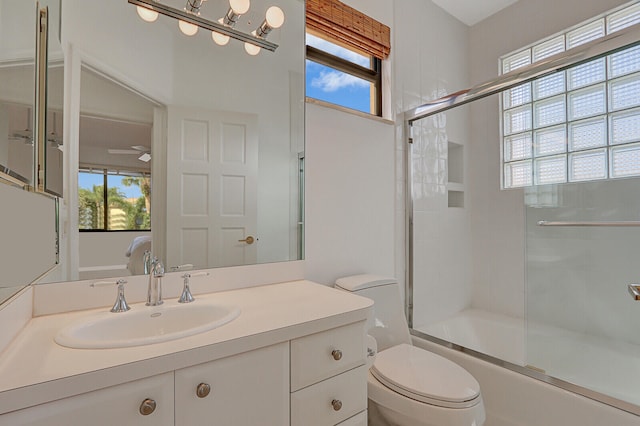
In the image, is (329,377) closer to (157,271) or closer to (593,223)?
(157,271)

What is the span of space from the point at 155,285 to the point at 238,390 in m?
0.49

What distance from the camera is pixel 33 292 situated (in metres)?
0.87

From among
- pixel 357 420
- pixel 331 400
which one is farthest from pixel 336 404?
pixel 357 420

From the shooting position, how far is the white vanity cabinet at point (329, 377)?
822 millimetres

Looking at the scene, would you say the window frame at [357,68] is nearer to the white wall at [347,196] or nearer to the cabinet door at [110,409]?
the white wall at [347,196]

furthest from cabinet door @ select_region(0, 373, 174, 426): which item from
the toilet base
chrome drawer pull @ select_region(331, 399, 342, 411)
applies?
the toilet base

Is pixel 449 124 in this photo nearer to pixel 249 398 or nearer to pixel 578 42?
pixel 578 42

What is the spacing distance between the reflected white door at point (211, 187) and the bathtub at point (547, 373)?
139cm

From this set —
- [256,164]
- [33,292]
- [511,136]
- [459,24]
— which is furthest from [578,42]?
[33,292]

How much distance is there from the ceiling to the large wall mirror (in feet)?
5.07

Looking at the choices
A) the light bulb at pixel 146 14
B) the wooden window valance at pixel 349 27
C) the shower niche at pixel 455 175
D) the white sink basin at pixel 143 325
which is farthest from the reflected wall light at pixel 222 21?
the shower niche at pixel 455 175

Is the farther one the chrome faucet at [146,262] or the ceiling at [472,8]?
the ceiling at [472,8]

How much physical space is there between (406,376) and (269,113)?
4.25ft

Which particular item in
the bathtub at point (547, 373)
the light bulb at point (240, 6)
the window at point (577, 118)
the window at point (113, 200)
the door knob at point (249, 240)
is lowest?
the bathtub at point (547, 373)
